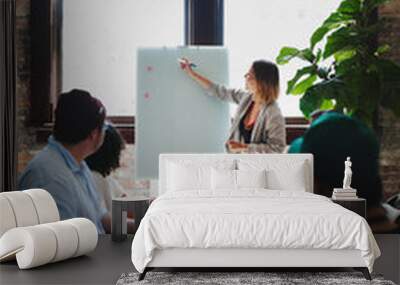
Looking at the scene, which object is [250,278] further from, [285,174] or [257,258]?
[285,174]

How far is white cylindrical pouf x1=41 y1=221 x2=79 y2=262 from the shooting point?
4.79 metres

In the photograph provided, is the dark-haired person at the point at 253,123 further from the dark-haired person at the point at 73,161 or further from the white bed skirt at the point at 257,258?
the white bed skirt at the point at 257,258

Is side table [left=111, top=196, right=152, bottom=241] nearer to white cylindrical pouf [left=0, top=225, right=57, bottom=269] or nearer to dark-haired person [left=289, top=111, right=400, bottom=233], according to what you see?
white cylindrical pouf [left=0, top=225, right=57, bottom=269]

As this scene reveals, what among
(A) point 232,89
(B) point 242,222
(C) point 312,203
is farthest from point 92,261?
(A) point 232,89

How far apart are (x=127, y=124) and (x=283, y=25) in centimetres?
185

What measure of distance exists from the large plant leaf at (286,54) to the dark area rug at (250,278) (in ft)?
8.49

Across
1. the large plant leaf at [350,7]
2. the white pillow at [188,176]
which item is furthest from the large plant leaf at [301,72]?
the white pillow at [188,176]

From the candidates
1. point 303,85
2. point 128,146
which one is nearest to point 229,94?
point 303,85

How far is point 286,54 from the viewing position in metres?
A: 6.52

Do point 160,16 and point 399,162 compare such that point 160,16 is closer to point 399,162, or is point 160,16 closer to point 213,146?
point 213,146

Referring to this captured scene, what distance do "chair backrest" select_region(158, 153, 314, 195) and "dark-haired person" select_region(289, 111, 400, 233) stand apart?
0.61ft

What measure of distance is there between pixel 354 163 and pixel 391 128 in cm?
50

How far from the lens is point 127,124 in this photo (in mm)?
6613

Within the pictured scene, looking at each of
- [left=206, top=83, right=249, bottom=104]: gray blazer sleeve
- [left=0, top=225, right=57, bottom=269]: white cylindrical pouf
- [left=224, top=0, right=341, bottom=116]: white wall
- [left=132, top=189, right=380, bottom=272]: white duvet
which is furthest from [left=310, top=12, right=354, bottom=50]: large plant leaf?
[left=0, top=225, right=57, bottom=269]: white cylindrical pouf
